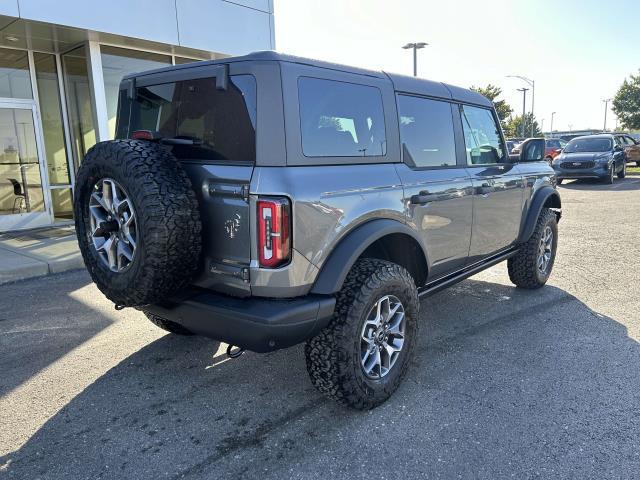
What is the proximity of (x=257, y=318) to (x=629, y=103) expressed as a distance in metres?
50.9

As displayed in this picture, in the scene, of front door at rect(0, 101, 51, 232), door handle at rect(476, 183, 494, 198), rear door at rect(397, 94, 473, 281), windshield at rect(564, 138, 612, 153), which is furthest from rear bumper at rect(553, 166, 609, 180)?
front door at rect(0, 101, 51, 232)

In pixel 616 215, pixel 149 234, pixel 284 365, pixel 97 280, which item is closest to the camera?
pixel 149 234

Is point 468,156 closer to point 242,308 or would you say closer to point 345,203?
point 345,203

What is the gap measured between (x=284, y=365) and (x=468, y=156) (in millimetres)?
2263

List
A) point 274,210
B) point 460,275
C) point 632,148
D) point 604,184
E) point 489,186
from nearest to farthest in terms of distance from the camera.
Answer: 1. point 274,210
2. point 460,275
3. point 489,186
4. point 604,184
5. point 632,148

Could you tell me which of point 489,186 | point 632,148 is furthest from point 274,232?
point 632,148

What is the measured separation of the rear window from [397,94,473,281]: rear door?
44.1 inches

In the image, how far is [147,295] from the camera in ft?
8.38

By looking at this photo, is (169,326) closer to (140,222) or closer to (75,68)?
(140,222)

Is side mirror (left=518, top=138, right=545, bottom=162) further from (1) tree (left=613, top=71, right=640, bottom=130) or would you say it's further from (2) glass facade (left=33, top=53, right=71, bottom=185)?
(1) tree (left=613, top=71, right=640, bottom=130)

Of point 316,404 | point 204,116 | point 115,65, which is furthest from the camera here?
point 115,65

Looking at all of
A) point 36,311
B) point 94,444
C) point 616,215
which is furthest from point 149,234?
point 616,215

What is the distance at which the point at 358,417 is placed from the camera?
2.88 meters

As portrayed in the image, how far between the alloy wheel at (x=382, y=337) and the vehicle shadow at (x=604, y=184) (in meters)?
15.4
